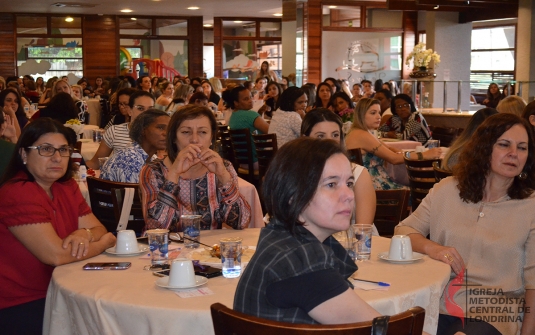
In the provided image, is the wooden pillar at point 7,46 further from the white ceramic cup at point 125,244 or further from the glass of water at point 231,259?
the glass of water at point 231,259

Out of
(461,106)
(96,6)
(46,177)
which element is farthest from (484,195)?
(96,6)

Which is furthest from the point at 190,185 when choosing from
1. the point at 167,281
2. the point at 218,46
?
the point at 218,46

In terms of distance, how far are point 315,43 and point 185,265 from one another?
1561cm

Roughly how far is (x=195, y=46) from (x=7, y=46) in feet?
20.0

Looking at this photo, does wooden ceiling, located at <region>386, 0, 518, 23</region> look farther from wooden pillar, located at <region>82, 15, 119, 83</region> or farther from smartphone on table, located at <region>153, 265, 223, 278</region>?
wooden pillar, located at <region>82, 15, 119, 83</region>

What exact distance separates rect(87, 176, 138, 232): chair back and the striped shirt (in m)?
1.93

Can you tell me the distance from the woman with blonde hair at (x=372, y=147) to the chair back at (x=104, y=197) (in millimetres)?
2780

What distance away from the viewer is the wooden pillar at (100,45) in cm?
2264

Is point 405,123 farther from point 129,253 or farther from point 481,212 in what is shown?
point 129,253

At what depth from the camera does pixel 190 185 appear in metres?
3.55

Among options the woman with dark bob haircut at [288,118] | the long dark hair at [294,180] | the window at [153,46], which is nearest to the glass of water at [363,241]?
the long dark hair at [294,180]

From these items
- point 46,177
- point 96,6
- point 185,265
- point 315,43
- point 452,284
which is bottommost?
point 452,284

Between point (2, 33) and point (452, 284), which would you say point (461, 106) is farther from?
point (2, 33)

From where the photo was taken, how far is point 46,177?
2992 mm
